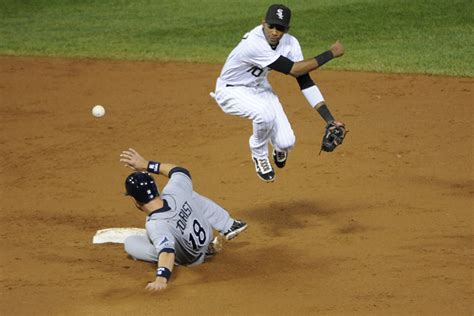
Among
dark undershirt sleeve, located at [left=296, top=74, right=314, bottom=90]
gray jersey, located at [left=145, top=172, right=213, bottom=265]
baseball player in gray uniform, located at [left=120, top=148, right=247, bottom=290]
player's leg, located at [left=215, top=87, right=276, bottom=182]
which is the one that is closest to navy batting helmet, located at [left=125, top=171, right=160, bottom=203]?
baseball player in gray uniform, located at [left=120, top=148, right=247, bottom=290]

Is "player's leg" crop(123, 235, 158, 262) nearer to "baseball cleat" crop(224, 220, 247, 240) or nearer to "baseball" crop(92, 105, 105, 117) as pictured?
"baseball cleat" crop(224, 220, 247, 240)

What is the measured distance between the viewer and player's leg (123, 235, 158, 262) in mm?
10125

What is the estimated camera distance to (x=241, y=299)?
9.16 metres

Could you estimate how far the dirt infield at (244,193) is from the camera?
936 centimetres

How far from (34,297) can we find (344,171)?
5035 mm

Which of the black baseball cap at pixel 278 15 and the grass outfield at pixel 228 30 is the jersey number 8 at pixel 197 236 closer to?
the black baseball cap at pixel 278 15

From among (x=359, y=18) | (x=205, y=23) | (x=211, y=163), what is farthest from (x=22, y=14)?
(x=211, y=163)

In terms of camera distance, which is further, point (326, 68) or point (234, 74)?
point (326, 68)

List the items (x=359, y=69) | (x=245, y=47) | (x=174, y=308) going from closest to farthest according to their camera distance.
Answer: (x=174, y=308) < (x=245, y=47) < (x=359, y=69)

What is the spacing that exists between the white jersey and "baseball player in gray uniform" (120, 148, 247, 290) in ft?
4.07

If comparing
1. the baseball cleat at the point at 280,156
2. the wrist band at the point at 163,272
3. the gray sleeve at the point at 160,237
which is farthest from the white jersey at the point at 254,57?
the wrist band at the point at 163,272

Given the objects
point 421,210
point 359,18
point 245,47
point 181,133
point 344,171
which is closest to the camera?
point 245,47

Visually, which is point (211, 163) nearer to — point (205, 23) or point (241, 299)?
point (241, 299)

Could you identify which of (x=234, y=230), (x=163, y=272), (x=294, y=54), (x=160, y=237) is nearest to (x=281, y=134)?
(x=294, y=54)
